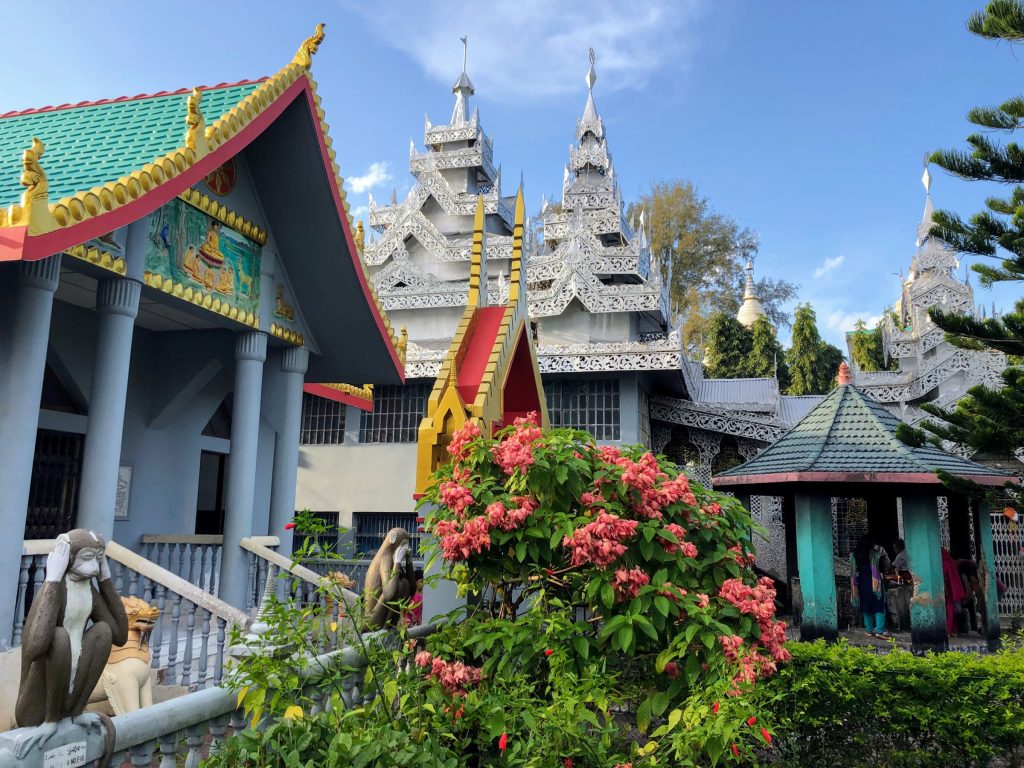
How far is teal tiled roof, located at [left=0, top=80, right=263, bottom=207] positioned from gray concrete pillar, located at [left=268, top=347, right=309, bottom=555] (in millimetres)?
3234

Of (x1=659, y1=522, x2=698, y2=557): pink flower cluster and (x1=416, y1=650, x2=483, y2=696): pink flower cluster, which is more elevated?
(x1=659, y1=522, x2=698, y2=557): pink flower cluster

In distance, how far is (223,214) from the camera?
324 inches

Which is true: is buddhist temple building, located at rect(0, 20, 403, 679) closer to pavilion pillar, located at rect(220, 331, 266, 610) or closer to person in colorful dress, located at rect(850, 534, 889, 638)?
pavilion pillar, located at rect(220, 331, 266, 610)

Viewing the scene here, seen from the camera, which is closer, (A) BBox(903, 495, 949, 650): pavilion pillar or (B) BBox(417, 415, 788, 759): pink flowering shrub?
(B) BBox(417, 415, 788, 759): pink flowering shrub

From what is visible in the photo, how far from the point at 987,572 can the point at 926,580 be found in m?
1.47

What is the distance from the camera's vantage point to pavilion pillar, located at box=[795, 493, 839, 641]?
31.1 ft

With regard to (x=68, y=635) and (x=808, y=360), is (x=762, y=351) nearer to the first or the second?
(x=808, y=360)

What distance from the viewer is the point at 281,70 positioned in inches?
319

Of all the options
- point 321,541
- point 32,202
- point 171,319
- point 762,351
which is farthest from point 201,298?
point 762,351

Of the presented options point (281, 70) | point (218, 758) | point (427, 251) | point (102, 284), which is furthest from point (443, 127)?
point (218, 758)

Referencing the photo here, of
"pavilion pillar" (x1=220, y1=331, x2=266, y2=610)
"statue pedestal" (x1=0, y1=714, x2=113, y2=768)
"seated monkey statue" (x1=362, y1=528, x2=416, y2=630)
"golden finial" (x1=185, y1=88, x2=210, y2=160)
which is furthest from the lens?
"pavilion pillar" (x1=220, y1=331, x2=266, y2=610)

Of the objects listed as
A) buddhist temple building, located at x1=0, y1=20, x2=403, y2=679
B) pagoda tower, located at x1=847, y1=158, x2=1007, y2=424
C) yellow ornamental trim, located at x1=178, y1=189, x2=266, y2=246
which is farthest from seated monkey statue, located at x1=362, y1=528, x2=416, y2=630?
pagoda tower, located at x1=847, y1=158, x2=1007, y2=424

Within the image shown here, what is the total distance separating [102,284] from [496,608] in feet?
15.2

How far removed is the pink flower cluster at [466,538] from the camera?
443 centimetres
